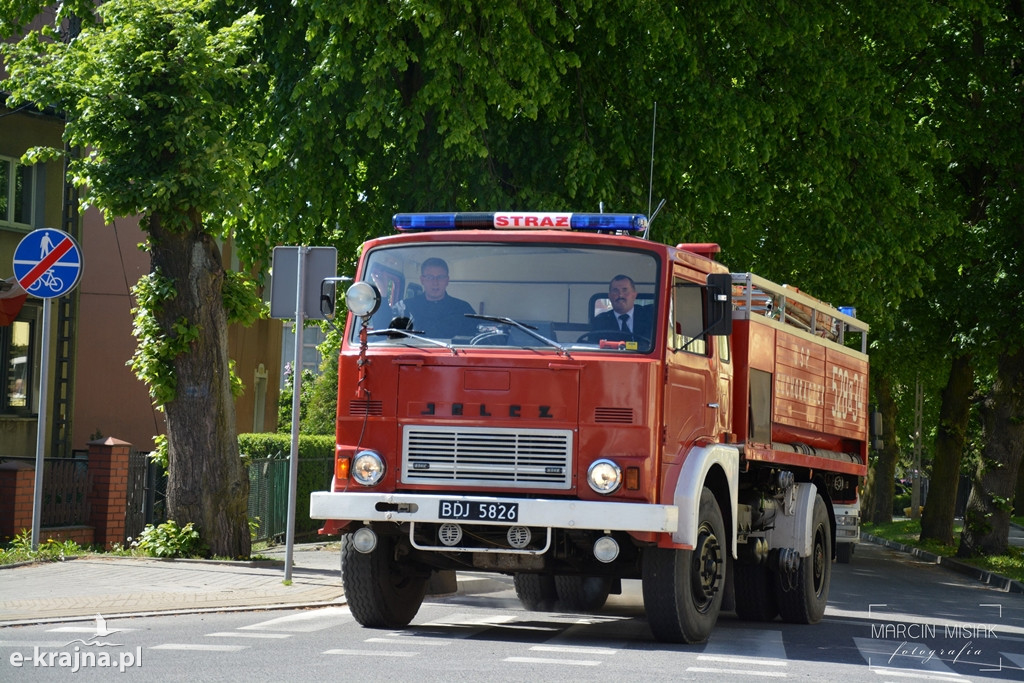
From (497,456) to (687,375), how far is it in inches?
60.9

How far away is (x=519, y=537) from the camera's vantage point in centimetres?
998

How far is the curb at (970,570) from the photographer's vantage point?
71.6 ft

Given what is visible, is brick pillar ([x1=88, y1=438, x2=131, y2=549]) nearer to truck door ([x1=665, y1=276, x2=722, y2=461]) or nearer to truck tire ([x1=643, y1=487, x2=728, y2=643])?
truck door ([x1=665, y1=276, x2=722, y2=461])

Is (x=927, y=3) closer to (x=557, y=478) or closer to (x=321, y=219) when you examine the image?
(x=321, y=219)

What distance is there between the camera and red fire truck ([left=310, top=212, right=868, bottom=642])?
9.91 meters

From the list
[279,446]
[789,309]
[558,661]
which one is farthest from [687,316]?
[279,446]

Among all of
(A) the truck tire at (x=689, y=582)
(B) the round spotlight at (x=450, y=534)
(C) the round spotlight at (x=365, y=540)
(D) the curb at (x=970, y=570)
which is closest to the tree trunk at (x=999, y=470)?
(D) the curb at (x=970, y=570)

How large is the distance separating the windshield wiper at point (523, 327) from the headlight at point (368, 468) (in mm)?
1148

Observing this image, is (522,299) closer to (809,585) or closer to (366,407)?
(366,407)

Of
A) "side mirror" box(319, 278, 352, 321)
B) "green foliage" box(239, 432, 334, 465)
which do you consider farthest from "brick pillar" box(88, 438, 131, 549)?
"side mirror" box(319, 278, 352, 321)

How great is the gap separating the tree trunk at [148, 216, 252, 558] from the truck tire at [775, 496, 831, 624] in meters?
5.99

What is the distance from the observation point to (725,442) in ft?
37.9

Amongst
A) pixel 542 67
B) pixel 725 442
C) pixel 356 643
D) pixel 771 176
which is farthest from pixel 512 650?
pixel 771 176

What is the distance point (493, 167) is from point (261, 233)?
11.7ft
